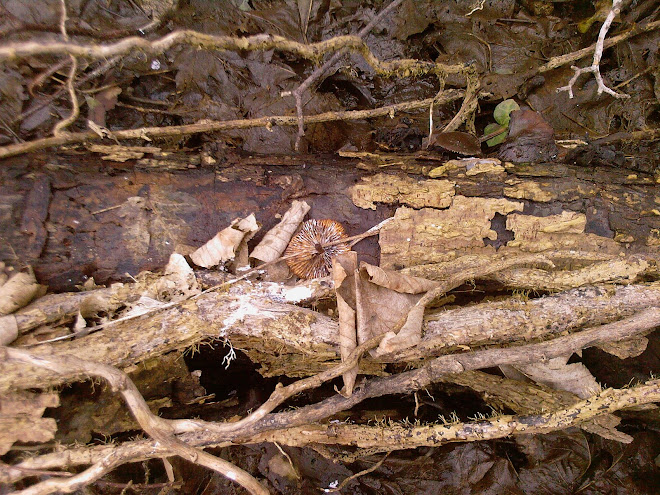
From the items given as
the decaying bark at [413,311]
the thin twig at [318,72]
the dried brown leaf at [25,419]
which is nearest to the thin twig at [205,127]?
the thin twig at [318,72]

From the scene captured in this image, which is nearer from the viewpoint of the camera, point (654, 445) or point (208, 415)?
point (208, 415)

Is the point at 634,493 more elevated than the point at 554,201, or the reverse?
the point at 554,201

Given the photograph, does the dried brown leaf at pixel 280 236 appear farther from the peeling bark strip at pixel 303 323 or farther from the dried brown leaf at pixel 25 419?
the dried brown leaf at pixel 25 419

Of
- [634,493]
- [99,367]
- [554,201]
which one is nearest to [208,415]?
[99,367]

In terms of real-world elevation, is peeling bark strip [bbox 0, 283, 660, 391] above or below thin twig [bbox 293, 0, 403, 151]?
below

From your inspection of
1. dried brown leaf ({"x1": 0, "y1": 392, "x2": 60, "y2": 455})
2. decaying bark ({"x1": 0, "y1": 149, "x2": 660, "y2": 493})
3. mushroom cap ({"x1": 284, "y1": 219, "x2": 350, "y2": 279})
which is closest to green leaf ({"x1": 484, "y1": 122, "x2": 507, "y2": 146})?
decaying bark ({"x1": 0, "y1": 149, "x2": 660, "y2": 493})

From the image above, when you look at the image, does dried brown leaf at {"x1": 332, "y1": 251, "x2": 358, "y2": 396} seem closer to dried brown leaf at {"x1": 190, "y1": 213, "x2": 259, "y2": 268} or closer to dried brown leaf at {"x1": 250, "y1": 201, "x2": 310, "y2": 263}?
dried brown leaf at {"x1": 250, "y1": 201, "x2": 310, "y2": 263}

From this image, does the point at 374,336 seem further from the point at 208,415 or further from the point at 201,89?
the point at 201,89

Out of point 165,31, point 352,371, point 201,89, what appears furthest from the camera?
point 201,89

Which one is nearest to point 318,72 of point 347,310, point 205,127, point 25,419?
point 205,127
